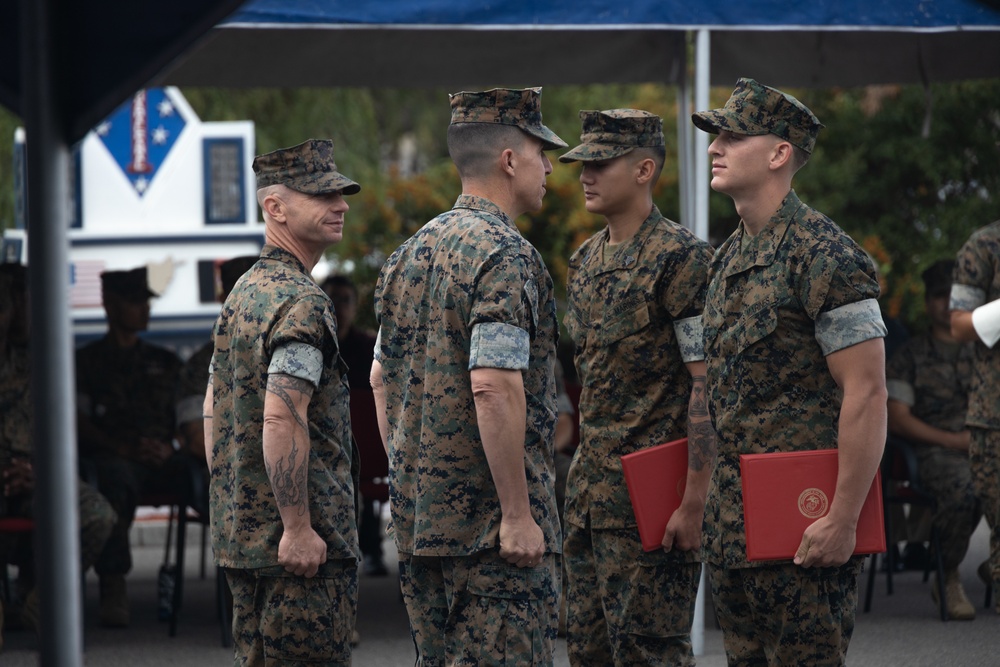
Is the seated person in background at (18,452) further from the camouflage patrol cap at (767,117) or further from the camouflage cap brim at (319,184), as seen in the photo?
the camouflage patrol cap at (767,117)

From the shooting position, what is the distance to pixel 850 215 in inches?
574

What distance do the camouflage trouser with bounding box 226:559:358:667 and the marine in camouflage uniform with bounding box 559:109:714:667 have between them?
87 cm

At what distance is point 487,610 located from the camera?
11.2 feet

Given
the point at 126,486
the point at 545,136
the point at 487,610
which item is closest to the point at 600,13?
the point at 545,136

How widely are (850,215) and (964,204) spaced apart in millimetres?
1444

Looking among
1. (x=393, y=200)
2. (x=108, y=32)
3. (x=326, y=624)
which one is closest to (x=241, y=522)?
(x=326, y=624)

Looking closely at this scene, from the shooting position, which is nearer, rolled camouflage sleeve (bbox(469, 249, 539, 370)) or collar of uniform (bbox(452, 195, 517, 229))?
rolled camouflage sleeve (bbox(469, 249, 539, 370))

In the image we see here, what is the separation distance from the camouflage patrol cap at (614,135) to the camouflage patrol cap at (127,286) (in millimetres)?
3894

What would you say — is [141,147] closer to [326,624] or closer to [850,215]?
[850,215]

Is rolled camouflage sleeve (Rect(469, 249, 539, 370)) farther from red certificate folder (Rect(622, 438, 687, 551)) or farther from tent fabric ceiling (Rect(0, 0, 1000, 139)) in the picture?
tent fabric ceiling (Rect(0, 0, 1000, 139))

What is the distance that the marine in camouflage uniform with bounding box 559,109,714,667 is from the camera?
4.33 metres

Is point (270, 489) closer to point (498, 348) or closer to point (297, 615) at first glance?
point (297, 615)

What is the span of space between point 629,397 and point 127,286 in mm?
4230

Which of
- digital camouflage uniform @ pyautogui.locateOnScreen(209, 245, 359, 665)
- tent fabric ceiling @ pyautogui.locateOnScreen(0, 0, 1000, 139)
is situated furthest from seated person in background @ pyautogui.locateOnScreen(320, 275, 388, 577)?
digital camouflage uniform @ pyautogui.locateOnScreen(209, 245, 359, 665)
